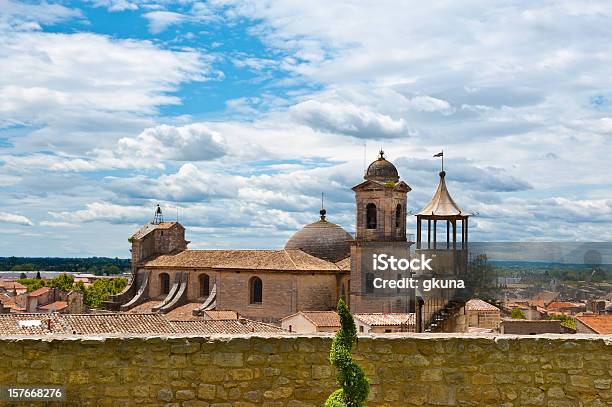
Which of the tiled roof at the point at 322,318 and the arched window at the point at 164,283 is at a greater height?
the arched window at the point at 164,283

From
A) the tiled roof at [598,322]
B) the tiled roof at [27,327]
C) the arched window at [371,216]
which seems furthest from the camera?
the arched window at [371,216]

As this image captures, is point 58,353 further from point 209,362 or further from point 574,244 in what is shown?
point 574,244

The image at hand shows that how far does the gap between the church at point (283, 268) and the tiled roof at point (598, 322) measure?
8.63 meters

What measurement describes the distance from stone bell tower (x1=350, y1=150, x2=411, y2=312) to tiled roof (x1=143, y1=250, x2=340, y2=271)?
12.3ft

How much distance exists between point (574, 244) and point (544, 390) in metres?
10.3

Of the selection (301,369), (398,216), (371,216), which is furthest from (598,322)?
(301,369)

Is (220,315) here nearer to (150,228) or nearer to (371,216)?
(371,216)

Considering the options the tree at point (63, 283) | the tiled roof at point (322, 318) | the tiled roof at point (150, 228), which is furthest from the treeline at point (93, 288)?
the tiled roof at point (322, 318)

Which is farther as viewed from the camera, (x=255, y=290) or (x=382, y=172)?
(x=255, y=290)

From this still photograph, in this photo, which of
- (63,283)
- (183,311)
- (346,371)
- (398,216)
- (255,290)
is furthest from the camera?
(63,283)

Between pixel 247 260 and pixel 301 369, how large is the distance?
1706 inches

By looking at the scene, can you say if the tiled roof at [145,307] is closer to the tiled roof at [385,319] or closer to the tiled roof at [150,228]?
the tiled roof at [150,228]

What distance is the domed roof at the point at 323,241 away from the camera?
49.6 metres

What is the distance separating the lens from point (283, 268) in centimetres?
4641
